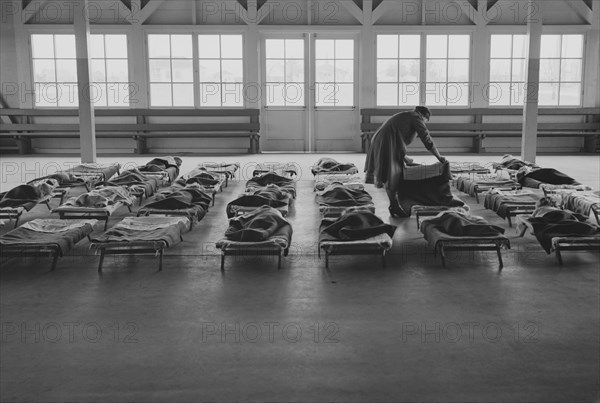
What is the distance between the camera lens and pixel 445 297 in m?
5.05

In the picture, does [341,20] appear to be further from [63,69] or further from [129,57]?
[63,69]

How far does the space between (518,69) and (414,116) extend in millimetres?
9747

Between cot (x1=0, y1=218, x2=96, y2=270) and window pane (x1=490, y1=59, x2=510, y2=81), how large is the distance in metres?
12.7

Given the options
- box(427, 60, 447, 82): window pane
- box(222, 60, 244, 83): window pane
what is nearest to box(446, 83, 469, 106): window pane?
box(427, 60, 447, 82): window pane

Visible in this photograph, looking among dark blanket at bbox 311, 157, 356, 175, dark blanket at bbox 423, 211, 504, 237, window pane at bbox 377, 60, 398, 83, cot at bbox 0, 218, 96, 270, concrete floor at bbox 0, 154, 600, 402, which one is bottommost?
concrete floor at bbox 0, 154, 600, 402

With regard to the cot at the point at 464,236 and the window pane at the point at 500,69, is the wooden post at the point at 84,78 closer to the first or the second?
the cot at the point at 464,236

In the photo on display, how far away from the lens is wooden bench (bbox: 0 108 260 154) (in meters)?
16.5

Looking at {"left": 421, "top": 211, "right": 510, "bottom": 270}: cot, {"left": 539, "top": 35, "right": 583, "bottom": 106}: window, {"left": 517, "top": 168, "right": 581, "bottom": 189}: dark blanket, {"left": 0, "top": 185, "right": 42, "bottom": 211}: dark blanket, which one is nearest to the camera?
{"left": 421, "top": 211, "right": 510, "bottom": 270}: cot

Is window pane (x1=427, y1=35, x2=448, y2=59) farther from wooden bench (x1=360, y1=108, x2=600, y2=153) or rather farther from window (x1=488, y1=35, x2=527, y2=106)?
wooden bench (x1=360, y1=108, x2=600, y2=153)

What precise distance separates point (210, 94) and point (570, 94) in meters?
9.08

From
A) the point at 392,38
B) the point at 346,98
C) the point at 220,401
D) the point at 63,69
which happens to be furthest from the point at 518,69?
the point at 220,401

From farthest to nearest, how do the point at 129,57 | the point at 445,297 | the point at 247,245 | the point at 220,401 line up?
the point at 129,57, the point at 247,245, the point at 445,297, the point at 220,401

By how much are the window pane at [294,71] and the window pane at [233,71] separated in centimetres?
113

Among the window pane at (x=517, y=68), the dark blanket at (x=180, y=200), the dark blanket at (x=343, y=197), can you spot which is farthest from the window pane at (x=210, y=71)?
the dark blanket at (x=343, y=197)
